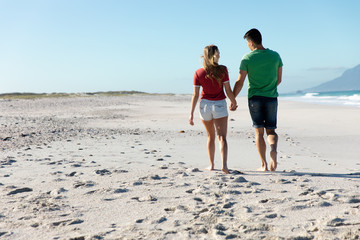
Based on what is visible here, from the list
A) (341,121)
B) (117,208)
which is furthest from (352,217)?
(341,121)

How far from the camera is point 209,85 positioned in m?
4.90

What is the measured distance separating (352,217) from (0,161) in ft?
17.3

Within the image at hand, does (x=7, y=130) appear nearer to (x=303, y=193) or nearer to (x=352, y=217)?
(x=303, y=193)

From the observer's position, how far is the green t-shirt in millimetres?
5031

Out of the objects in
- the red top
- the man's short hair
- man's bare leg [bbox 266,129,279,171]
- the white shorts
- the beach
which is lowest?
the beach

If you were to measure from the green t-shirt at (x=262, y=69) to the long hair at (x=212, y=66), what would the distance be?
1.57 ft

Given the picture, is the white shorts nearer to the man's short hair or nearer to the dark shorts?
the dark shorts

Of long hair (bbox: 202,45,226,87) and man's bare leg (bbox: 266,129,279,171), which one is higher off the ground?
long hair (bbox: 202,45,226,87)

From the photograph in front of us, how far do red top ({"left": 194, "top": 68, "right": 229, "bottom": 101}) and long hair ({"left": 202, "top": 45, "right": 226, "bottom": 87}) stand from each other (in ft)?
0.22

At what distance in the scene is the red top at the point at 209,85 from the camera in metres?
4.87

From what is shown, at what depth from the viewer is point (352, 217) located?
9.91ft

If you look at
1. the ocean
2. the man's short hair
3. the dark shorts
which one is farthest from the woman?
the ocean

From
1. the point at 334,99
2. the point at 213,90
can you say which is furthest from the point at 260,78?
the point at 334,99

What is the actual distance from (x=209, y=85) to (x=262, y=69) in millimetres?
814
